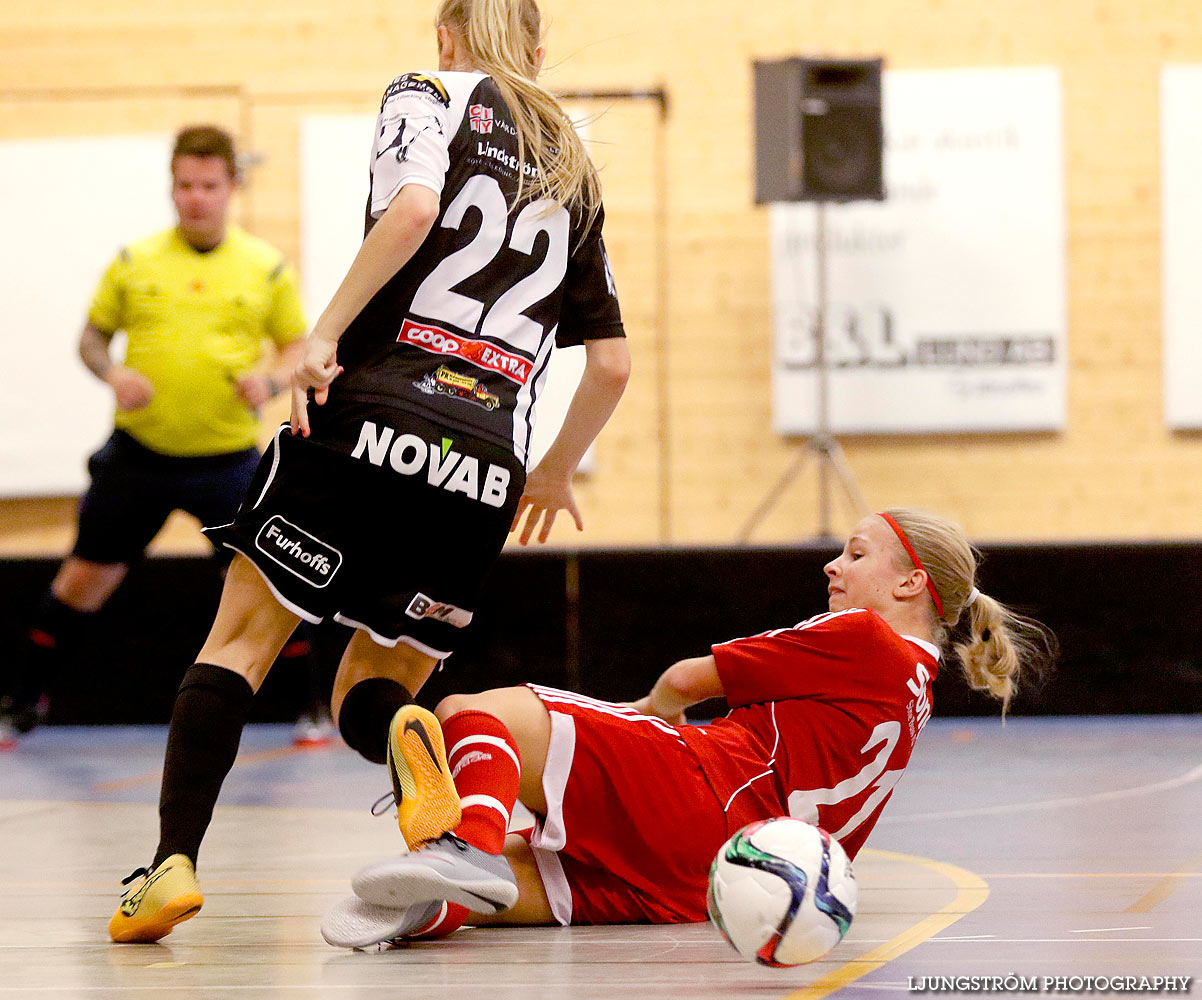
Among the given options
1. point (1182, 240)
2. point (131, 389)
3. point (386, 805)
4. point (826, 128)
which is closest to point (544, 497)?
point (386, 805)

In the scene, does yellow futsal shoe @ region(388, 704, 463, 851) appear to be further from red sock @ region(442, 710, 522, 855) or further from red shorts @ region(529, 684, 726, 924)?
red shorts @ region(529, 684, 726, 924)

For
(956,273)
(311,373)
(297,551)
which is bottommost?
(297,551)

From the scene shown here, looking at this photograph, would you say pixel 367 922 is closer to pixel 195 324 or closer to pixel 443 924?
pixel 443 924

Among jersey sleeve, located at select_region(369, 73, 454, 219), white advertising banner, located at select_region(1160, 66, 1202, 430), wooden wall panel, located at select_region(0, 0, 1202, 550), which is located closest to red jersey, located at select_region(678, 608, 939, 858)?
jersey sleeve, located at select_region(369, 73, 454, 219)

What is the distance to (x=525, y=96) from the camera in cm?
→ 229

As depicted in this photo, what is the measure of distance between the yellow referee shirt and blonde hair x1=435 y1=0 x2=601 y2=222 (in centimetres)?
259

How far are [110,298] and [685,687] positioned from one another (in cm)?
323

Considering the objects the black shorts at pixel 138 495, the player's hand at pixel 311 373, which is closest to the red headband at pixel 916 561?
the player's hand at pixel 311 373

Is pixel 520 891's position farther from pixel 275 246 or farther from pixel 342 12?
pixel 342 12

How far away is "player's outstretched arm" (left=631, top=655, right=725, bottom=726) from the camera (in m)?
2.23

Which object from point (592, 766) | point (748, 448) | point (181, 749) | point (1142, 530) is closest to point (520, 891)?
point (592, 766)

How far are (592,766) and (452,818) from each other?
283mm

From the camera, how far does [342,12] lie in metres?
7.33

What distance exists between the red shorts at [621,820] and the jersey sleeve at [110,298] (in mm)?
3092
